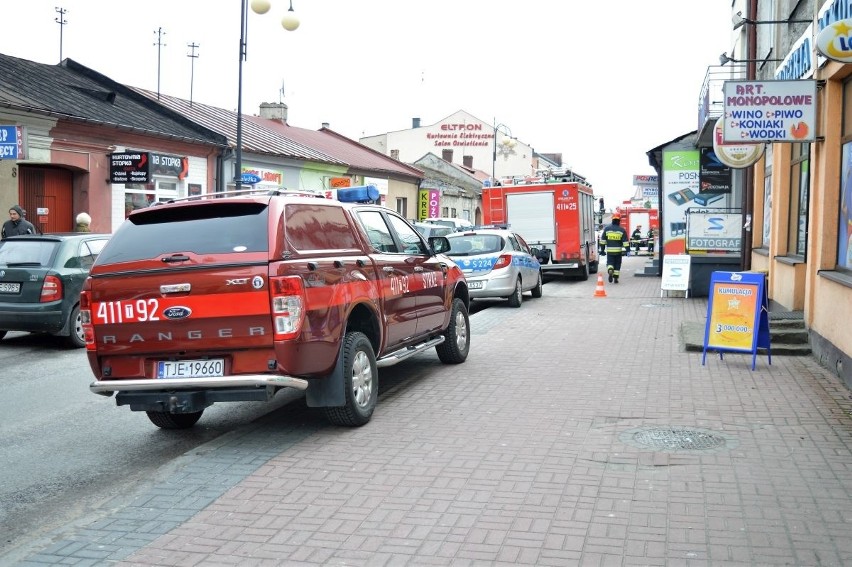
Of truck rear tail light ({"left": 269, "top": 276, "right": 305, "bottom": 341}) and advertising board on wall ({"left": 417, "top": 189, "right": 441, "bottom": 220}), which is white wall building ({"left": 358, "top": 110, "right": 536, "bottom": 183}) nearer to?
advertising board on wall ({"left": 417, "top": 189, "right": 441, "bottom": 220})

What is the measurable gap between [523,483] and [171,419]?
335cm

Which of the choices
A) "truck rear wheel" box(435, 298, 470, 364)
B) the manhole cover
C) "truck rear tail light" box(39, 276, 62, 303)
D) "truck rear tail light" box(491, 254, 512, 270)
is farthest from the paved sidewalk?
"truck rear tail light" box(491, 254, 512, 270)

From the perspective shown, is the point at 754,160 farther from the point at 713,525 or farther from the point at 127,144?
the point at 127,144

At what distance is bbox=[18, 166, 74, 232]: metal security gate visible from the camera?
19656 mm

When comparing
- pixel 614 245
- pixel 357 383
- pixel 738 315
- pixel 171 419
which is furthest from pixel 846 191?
pixel 614 245

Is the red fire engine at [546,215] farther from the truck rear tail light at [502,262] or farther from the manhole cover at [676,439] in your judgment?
the manhole cover at [676,439]

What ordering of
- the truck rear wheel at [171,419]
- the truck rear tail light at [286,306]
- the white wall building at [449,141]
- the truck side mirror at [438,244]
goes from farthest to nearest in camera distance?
the white wall building at [449,141], the truck side mirror at [438,244], the truck rear wheel at [171,419], the truck rear tail light at [286,306]

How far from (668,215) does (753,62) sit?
36.7ft

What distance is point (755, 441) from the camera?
21.1 ft

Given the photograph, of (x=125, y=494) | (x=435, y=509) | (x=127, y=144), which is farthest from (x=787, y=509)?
(x=127, y=144)

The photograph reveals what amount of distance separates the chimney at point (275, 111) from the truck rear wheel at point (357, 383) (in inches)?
1343

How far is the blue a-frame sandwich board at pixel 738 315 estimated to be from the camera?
9641 millimetres

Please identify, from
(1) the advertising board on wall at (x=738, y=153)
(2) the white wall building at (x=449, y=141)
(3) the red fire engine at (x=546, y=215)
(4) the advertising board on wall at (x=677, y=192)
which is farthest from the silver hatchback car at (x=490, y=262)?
(2) the white wall building at (x=449, y=141)

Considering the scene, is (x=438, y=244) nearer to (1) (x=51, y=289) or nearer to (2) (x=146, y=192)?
(1) (x=51, y=289)
